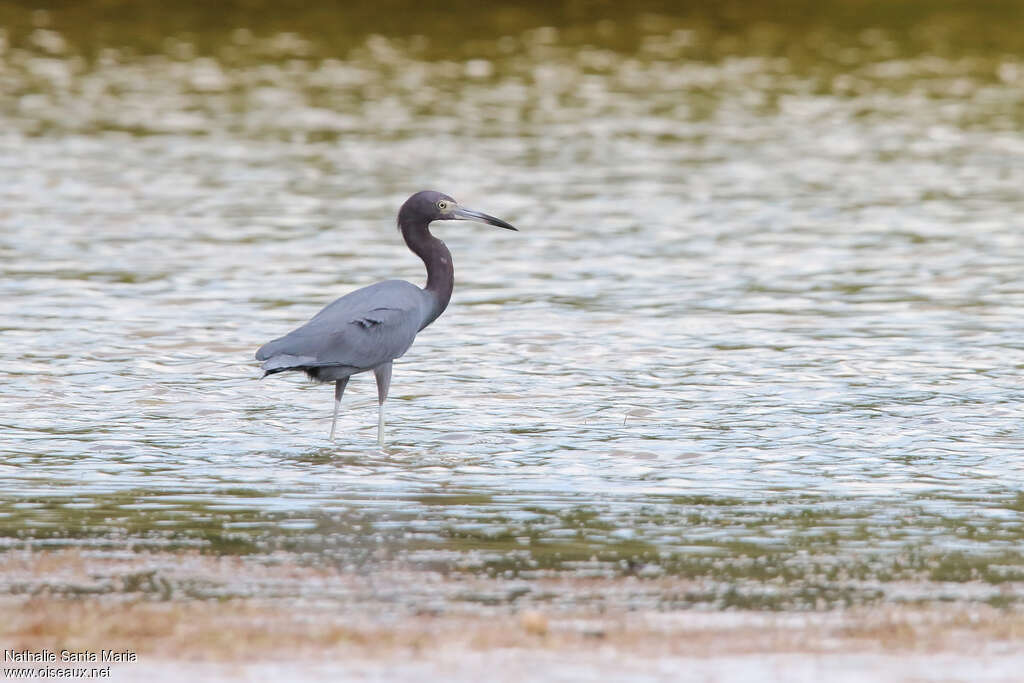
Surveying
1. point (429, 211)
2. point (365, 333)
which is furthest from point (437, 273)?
point (365, 333)

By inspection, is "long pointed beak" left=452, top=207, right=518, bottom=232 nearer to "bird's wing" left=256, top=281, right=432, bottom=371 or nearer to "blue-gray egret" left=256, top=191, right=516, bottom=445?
"blue-gray egret" left=256, top=191, right=516, bottom=445

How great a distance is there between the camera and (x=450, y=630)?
23.9 ft

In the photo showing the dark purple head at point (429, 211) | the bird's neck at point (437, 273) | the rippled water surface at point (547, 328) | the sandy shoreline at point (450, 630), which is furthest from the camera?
the dark purple head at point (429, 211)

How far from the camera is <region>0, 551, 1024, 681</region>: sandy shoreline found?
267 inches

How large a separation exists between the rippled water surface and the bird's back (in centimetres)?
52

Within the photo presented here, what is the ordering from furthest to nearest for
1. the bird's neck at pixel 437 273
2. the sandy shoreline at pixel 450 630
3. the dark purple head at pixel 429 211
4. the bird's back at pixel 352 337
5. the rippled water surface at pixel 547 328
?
1. the dark purple head at pixel 429 211
2. the bird's neck at pixel 437 273
3. the bird's back at pixel 352 337
4. the rippled water surface at pixel 547 328
5. the sandy shoreline at pixel 450 630

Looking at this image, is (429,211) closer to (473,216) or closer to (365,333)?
(473,216)

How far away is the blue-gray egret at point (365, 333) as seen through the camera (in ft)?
37.0

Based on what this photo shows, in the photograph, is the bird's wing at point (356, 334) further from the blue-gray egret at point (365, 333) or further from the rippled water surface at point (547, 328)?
the rippled water surface at point (547, 328)

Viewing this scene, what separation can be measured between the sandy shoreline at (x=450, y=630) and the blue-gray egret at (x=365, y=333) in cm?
312

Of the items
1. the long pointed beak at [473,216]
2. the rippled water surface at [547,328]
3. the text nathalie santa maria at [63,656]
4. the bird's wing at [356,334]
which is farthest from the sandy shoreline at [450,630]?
the long pointed beak at [473,216]

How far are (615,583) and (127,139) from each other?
20279 millimetres

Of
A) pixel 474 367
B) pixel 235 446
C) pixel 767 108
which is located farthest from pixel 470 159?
pixel 235 446

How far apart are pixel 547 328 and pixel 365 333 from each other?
392cm
